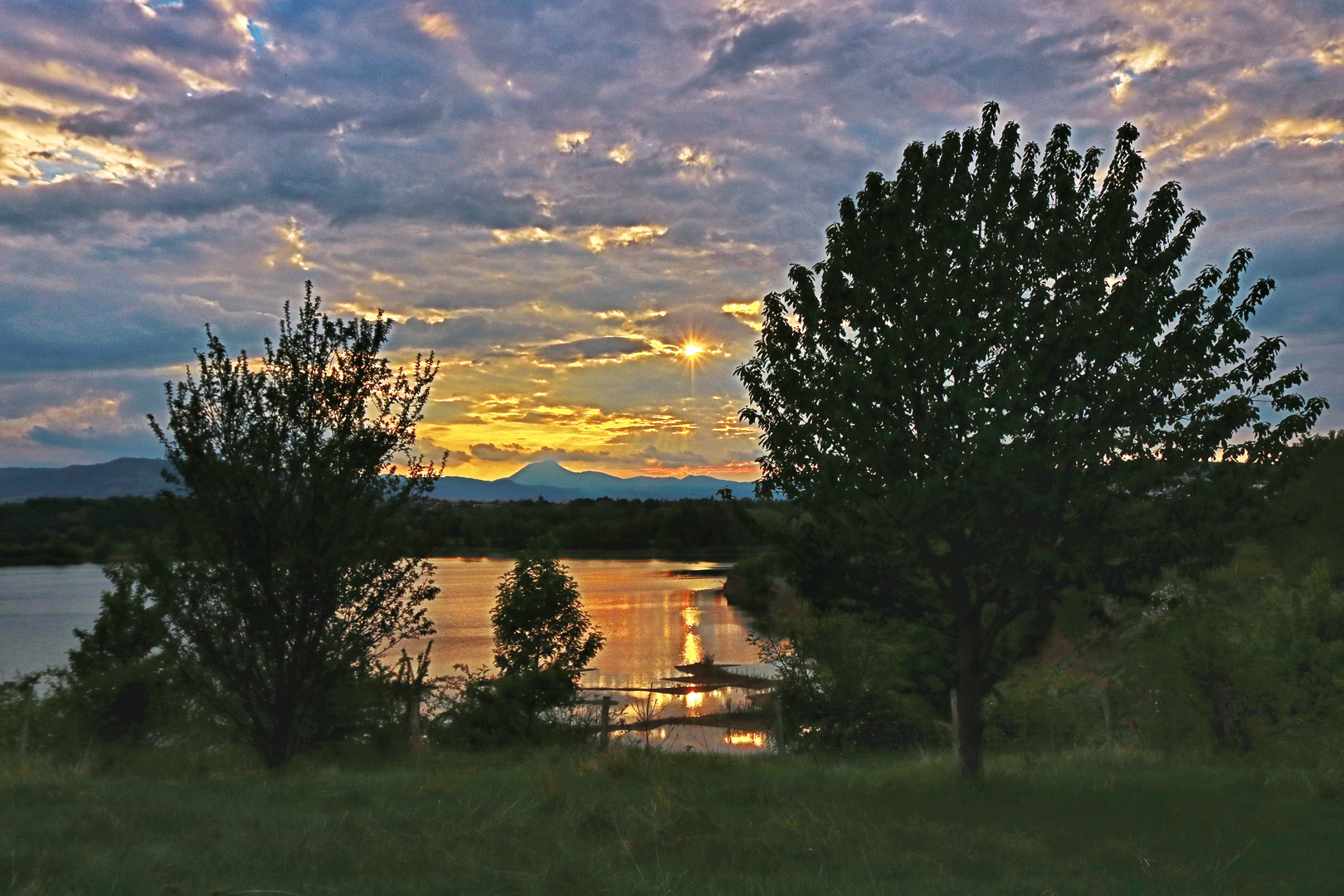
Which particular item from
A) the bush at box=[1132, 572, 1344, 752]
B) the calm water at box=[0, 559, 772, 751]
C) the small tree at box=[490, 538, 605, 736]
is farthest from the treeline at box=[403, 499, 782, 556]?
the bush at box=[1132, 572, 1344, 752]

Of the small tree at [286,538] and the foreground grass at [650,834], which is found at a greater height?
the small tree at [286,538]

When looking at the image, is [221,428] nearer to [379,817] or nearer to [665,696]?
[379,817]

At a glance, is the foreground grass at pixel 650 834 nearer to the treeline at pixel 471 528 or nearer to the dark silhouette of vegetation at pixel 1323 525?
the treeline at pixel 471 528

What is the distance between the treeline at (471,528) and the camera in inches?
608

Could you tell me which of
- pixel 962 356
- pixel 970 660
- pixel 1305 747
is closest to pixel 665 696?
pixel 1305 747

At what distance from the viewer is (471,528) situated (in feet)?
527

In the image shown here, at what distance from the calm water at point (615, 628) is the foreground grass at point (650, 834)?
27.7ft

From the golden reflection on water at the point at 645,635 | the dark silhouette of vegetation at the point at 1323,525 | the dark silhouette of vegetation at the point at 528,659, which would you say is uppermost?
the dark silhouette of vegetation at the point at 1323,525

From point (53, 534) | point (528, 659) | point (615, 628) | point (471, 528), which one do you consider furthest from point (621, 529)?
point (528, 659)

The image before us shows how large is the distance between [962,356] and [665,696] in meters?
34.8

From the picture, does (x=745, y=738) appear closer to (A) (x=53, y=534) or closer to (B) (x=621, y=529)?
(A) (x=53, y=534)

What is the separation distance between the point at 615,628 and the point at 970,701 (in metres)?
59.4

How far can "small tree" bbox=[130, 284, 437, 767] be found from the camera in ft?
46.1

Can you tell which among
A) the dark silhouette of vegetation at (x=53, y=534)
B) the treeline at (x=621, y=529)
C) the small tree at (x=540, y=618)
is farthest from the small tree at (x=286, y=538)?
the treeline at (x=621, y=529)
